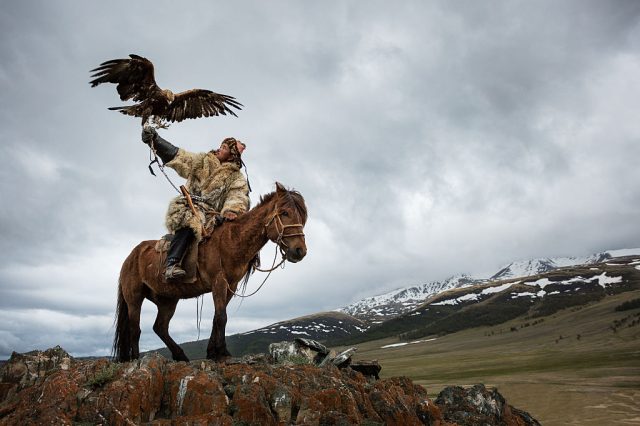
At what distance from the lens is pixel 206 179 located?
9609 millimetres

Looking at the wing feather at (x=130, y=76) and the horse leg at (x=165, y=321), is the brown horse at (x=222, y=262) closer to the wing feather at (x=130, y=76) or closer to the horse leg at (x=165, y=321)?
the horse leg at (x=165, y=321)

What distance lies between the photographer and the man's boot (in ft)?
27.0

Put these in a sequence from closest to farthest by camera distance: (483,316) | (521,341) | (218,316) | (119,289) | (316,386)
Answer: (316,386), (218,316), (119,289), (521,341), (483,316)

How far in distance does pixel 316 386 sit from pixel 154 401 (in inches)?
97.0

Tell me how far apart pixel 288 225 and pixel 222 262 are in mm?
1638

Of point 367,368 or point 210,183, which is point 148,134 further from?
point 367,368

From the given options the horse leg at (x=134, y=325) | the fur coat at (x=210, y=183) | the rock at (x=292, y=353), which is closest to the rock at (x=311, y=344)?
the rock at (x=292, y=353)

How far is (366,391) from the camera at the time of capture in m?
7.27

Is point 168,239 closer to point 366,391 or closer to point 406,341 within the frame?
point 366,391

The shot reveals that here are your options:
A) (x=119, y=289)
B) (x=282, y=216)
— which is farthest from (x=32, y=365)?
(x=282, y=216)

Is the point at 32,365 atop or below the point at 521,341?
atop

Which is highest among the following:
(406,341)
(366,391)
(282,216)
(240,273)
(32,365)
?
(282,216)

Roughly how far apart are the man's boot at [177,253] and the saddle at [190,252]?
0.12 metres

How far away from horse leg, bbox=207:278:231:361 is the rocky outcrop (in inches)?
19.5
